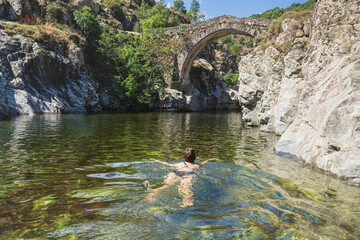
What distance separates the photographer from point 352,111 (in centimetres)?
564

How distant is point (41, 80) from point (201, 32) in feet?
65.2

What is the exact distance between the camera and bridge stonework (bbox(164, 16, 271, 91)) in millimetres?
29427

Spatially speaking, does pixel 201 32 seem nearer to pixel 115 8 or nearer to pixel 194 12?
pixel 115 8

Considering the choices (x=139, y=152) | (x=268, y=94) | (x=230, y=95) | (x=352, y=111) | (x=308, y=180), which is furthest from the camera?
(x=230, y=95)

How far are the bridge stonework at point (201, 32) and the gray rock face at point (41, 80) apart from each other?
1363 cm

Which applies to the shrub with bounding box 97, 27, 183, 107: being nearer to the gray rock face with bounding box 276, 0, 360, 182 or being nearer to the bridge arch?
the bridge arch

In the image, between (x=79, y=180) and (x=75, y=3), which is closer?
(x=79, y=180)

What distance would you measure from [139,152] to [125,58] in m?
25.2

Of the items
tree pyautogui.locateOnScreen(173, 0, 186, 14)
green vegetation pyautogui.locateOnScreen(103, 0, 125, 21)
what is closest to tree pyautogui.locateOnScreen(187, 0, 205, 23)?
tree pyautogui.locateOnScreen(173, 0, 186, 14)

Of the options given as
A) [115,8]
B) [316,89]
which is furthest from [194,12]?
[316,89]

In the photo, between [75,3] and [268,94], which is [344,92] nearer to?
[268,94]

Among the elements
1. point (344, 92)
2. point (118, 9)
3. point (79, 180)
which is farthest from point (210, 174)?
point (118, 9)

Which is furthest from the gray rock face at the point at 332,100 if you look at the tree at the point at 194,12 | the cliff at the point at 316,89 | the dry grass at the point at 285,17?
the tree at the point at 194,12

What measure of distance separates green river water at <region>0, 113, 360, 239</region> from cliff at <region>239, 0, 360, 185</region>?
25.4 inches
